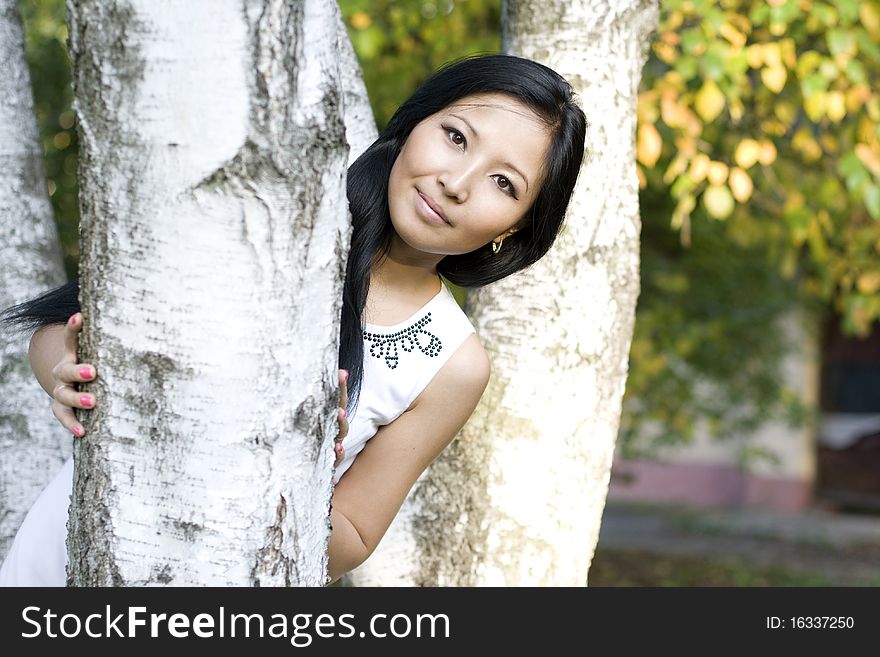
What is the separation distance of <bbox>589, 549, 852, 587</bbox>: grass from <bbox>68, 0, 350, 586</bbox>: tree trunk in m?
5.67

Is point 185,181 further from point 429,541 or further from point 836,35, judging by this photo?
point 836,35

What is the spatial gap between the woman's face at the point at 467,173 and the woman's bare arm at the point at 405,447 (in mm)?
230

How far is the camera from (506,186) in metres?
1.65

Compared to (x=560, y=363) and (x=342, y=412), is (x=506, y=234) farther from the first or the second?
(x=342, y=412)

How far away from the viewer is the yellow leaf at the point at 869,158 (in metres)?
3.31

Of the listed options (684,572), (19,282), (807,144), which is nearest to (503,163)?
(19,282)

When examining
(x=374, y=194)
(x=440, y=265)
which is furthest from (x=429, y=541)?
(x=374, y=194)

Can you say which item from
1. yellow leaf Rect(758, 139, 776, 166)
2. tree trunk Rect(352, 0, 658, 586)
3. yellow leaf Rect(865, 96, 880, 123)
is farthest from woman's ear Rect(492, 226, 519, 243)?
yellow leaf Rect(865, 96, 880, 123)

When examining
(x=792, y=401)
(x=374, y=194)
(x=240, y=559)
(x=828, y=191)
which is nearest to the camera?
(x=240, y=559)

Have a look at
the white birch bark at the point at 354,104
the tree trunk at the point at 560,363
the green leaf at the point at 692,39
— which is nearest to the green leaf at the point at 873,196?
the green leaf at the point at 692,39

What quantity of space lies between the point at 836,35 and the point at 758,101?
1347 mm

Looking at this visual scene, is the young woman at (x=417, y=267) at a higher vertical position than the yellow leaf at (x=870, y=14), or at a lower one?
lower

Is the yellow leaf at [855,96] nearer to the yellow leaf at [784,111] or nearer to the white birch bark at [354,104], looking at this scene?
the yellow leaf at [784,111]
